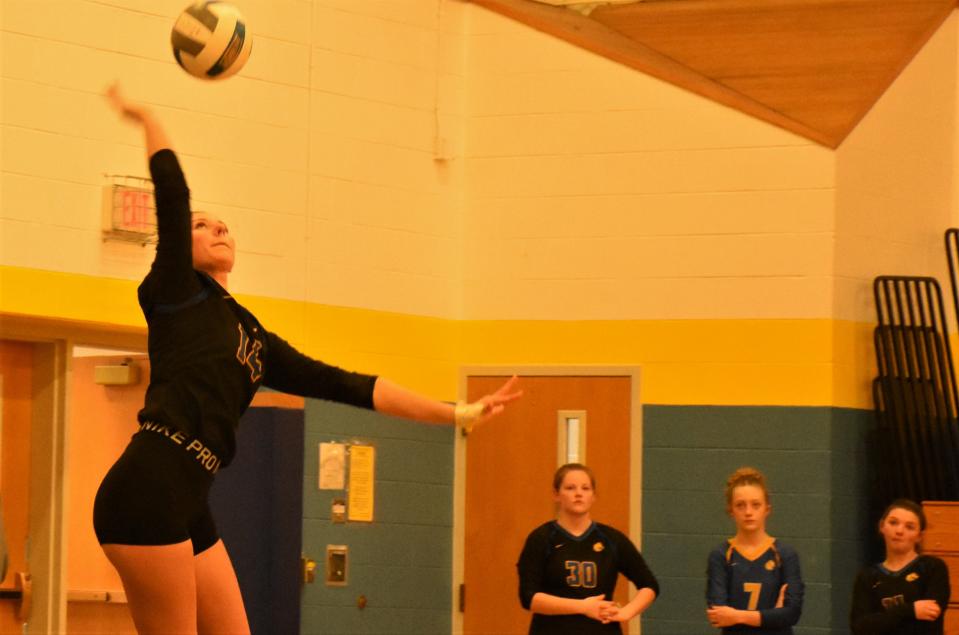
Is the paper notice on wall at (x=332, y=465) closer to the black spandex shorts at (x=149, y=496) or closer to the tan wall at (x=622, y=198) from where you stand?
the tan wall at (x=622, y=198)

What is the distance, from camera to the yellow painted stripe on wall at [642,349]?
27.3 feet

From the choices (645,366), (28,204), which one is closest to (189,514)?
(28,204)

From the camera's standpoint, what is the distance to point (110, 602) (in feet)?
26.3

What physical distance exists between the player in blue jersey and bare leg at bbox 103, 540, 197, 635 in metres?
3.24

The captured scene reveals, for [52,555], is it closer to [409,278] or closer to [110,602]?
[110,602]

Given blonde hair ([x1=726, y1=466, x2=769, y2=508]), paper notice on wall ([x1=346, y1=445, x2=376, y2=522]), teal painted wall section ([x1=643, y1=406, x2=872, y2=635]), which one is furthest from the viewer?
paper notice on wall ([x1=346, y1=445, x2=376, y2=522])

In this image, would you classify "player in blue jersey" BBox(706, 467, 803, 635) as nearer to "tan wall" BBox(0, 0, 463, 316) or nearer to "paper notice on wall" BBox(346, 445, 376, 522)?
"paper notice on wall" BBox(346, 445, 376, 522)

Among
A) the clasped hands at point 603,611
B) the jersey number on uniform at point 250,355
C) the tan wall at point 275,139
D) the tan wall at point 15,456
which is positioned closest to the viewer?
the jersey number on uniform at point 250,355

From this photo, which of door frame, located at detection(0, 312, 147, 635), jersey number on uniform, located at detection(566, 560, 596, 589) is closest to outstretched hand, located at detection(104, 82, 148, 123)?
jersey number on uniform, located at detection(566, 560, 596, 589)

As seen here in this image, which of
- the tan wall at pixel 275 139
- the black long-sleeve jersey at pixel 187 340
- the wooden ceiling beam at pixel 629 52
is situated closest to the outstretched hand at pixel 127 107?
the black long-sleeve jersey at pixel 187 340

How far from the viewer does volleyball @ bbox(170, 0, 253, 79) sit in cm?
503

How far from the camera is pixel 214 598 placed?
3617mm

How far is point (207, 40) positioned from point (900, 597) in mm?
3814

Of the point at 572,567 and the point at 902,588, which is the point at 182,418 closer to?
the point at 572,567
